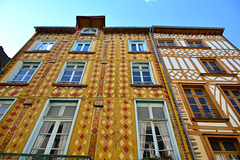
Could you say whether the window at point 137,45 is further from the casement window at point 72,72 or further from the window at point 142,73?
the casement window at point 72,72

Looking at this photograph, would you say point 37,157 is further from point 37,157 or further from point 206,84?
point 206,84

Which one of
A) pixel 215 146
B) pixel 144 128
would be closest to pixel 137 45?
pixel 144 128

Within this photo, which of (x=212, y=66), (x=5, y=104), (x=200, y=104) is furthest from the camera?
(x=212, y=66)

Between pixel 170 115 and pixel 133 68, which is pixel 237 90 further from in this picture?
pixel 133 68

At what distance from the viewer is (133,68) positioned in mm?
7059

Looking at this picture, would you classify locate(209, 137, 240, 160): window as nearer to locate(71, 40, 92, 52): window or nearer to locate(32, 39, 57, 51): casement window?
locate(71, 40, 92, 52): window

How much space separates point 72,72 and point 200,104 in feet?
20.8

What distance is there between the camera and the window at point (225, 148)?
392 centimetres

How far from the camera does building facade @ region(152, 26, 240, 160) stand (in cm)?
418

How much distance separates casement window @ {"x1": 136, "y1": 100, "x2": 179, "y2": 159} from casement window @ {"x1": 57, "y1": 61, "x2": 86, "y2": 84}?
334 cm

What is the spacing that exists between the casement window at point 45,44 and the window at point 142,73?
6.08 meters

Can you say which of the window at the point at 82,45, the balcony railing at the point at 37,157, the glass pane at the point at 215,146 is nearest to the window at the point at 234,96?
the glass pane at the point at 215,146

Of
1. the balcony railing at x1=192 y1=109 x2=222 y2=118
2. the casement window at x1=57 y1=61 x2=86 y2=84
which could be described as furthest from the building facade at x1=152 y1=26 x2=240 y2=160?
the casement window at x1=57 y1=61 x2=86 y2=84

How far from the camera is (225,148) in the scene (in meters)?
4.11
